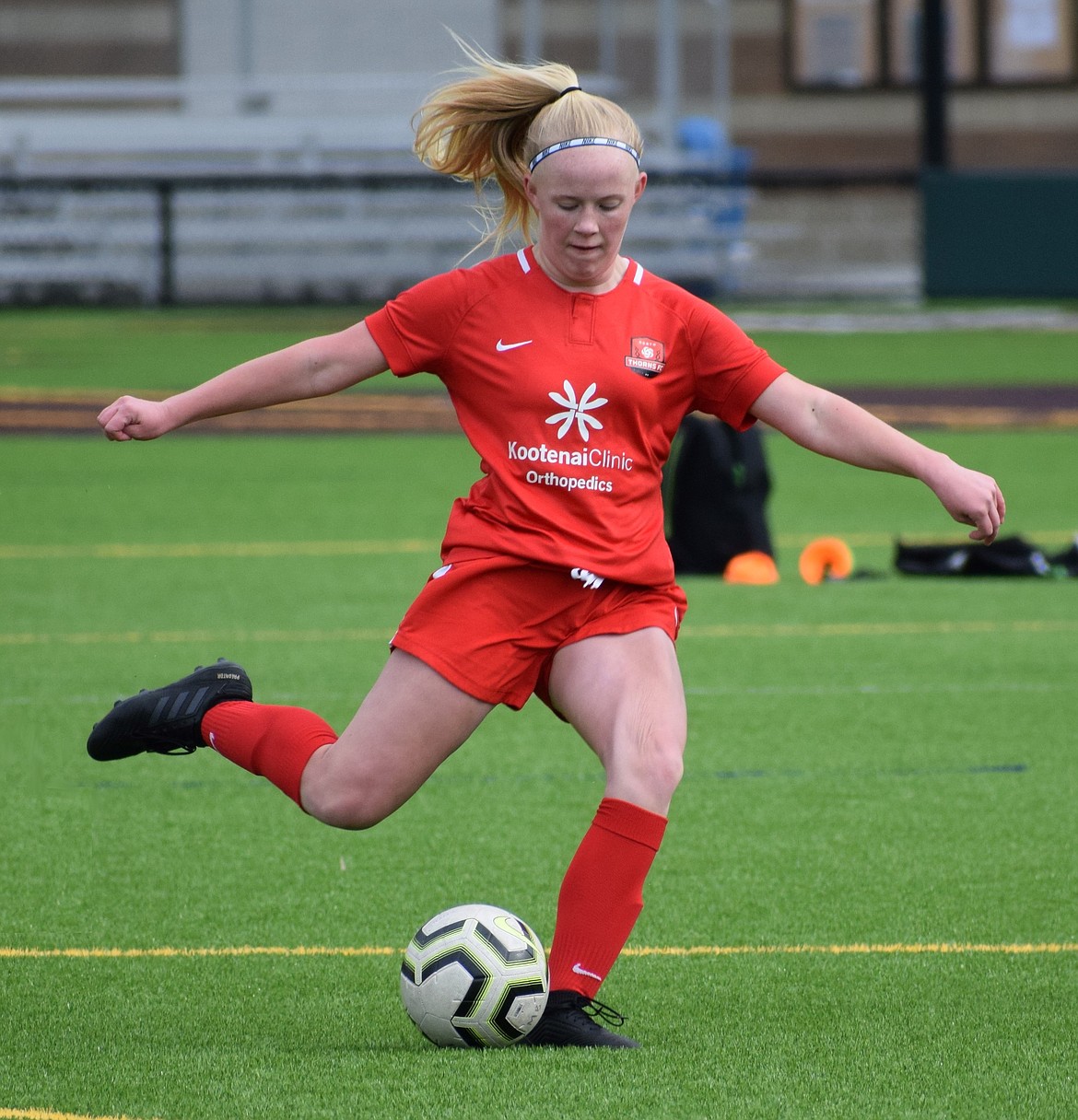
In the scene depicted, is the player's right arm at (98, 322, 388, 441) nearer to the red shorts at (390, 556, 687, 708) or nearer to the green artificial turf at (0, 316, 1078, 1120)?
the red shorts at (390, 556, 687, 708)

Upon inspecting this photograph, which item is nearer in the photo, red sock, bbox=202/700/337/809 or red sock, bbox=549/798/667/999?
red sock, bbox=549/798/667/999

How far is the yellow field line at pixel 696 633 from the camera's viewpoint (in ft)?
27.8

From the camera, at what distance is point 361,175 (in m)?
27.6

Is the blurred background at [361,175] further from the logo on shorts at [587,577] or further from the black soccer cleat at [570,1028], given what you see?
the black soccer cleat at [570,1028]

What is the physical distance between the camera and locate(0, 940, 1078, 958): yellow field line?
179 inches

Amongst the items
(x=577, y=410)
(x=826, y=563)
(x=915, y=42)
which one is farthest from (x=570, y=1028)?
(x=915, y=42)

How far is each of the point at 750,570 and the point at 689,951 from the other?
5.40m

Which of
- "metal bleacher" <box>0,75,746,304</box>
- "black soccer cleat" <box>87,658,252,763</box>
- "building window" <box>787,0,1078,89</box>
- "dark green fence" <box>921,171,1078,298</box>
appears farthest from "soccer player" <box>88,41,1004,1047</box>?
"building window" <box>787,0,1078,89</box>

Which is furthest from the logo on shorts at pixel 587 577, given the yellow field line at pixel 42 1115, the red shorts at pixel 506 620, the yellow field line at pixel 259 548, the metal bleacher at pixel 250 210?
the metal bleacher at pixel 250 210

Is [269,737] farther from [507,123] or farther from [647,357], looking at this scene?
[507,123]

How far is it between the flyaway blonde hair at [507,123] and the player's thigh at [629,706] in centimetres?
92

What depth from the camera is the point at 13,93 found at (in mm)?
28391

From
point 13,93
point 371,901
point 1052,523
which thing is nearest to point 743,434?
point 1052,523

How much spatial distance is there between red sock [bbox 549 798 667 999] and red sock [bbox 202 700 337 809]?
63 cm
